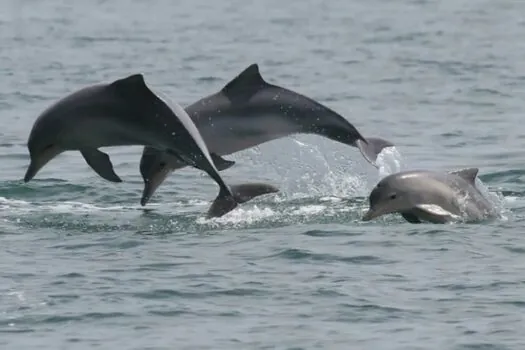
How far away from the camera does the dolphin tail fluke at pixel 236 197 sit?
17141 millimetres

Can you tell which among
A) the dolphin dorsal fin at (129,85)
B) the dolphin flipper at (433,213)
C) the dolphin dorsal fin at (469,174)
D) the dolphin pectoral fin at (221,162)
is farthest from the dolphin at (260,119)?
the dolphin dorsal fin at (129,85)

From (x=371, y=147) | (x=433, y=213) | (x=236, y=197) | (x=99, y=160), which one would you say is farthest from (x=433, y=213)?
(x=99, y=160)

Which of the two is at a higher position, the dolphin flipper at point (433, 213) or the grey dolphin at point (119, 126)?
the grey dolphin at point (119, 126)

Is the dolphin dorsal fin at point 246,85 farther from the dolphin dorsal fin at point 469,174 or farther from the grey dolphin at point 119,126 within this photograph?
the dolphin dorsal fin at point 469,174

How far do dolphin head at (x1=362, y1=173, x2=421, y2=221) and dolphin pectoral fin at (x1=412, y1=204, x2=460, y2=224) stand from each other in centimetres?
10

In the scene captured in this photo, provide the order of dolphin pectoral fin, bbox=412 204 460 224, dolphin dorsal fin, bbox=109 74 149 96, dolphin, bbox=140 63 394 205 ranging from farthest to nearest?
dolphin, bbox=140 63 394 205, dolphin pectoral fin, bbox=412 204 460 224, dolphin dorsal fin, bbox=109 74 149 96

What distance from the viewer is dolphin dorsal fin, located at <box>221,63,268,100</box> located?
1805 cm

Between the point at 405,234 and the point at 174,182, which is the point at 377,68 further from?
the point at 405,234

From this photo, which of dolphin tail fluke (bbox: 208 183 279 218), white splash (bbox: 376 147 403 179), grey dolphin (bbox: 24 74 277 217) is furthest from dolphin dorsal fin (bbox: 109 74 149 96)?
white splash (bbox: 376 147 403 179)

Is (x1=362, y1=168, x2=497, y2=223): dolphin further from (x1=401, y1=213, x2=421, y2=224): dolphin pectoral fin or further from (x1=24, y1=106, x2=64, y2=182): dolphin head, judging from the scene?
(x1=24, y1=106, x2=64, y2=182): dolphin head

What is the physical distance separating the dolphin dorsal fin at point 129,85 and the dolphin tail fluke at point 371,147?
9.16ft

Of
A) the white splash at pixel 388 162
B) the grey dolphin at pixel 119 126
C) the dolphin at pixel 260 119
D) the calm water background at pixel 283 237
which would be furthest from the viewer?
the white splash at pixel 388 162

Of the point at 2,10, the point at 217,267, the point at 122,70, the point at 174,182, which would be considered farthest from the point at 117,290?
the point at 2,10

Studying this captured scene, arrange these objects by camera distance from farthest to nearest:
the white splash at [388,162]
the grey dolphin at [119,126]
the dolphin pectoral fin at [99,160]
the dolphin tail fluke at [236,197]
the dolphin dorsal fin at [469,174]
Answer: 1. the white splash at [388,162]
2. the dolphin dorsal fin at [469,174]
3. the dolphin tail fluke at [236,197]
4. the dolphin pectoral fin at [99,160]
5. the grey dolphin at [119,126]
